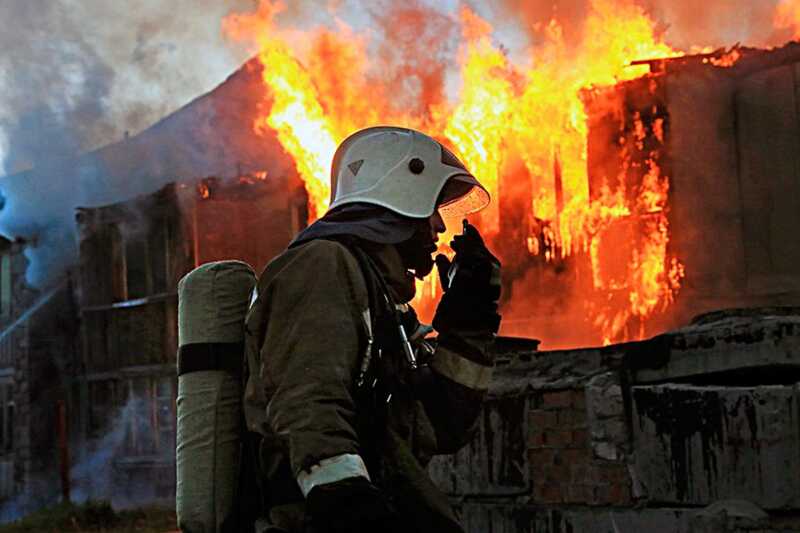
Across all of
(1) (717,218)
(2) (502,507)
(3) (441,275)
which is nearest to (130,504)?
(1) (717,218)

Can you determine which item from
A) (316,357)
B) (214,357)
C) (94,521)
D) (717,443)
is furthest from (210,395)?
(94,521)

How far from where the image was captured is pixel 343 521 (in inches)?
99.6

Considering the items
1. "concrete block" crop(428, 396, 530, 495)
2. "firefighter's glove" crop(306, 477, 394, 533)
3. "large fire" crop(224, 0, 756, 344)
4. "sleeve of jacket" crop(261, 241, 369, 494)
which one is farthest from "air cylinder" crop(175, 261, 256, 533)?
"large fire" crop(224, 0, 756, 344)

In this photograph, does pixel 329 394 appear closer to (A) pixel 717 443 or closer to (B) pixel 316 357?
(B) pixel 316 357

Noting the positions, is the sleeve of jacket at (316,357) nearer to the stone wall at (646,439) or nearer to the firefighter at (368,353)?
the firefighter at (368,353)

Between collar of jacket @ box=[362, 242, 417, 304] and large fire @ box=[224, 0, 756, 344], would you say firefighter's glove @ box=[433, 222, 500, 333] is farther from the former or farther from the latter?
large fire @ box=[224, 0, 756, 344]

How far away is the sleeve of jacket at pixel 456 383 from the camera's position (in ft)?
10.9

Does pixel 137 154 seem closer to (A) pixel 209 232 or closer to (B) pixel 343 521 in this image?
(A) pixel 209 232

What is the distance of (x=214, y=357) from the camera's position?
3162 mm

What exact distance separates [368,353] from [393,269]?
1.55ft

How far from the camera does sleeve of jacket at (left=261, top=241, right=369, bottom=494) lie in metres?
2.59

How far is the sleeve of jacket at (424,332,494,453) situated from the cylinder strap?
0.61 metres

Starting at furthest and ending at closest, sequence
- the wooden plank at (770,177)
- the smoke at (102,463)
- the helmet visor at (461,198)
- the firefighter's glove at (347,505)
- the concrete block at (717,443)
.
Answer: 1. the smoke at (102,463)
2. the wooden plank at (770,177)
3. the concrete block at (717,443)
4. the helmet visor at (461,198)
5. the firefighter's glove at (347,505)

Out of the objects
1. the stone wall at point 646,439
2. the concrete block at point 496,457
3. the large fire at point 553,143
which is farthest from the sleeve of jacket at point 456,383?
the large fire at point 553,143
